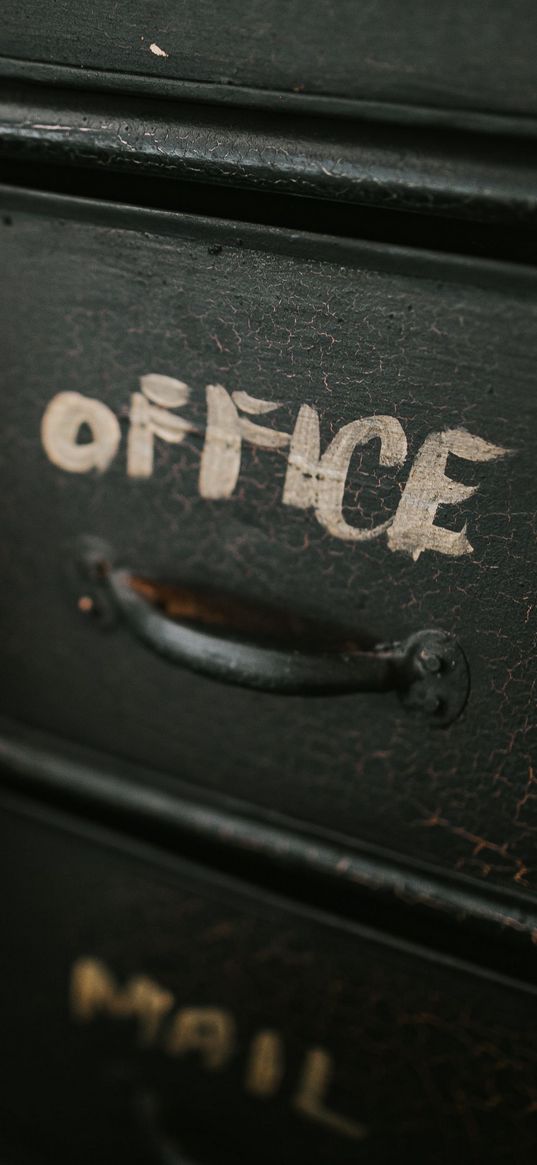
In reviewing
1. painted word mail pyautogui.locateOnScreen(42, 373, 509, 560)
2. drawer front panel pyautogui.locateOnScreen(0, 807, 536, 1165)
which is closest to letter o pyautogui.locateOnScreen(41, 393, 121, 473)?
painted word mail pyautogui.locateOnScreen(42, 373, 509, 560)

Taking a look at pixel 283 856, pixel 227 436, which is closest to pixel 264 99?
pixel 227 436

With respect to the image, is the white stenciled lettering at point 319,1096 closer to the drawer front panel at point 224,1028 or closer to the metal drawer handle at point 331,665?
the drawer front panel at point 224,1028

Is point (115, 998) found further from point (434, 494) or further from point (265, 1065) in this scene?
point (434, 494)

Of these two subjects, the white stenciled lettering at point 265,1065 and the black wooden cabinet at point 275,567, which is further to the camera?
the white stenciled lettering at point 265,1065

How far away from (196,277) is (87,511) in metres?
0.13

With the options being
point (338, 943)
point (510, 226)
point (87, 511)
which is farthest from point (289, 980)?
point (510, 226)

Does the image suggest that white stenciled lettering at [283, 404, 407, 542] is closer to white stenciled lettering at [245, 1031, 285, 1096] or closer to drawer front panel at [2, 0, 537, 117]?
drawer front panel at [2, 0, 537, 117]

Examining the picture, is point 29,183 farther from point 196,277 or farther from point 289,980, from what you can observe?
point 289,980

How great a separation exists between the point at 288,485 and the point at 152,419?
0.07 m

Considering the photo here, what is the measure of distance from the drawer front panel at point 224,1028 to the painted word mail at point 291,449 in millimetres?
208

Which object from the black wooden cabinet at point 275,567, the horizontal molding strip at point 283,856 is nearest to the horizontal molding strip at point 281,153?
the black wooden cabinet at point 275,567

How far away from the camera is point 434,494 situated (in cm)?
39

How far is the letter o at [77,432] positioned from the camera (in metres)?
0.44

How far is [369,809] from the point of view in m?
0.47
